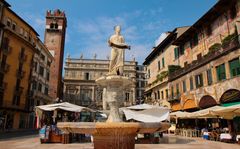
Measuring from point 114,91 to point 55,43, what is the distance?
52.3 m

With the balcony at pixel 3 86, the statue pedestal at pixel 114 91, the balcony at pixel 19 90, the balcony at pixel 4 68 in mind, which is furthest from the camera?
the balcony at pixel 19 90

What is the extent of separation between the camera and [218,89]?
2067cm

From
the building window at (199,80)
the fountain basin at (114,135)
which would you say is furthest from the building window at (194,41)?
the fountain basin at (114,135)

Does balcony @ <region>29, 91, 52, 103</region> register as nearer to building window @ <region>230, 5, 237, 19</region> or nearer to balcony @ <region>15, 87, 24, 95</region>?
balcony @ <region>15, 87, 24, 95</region>

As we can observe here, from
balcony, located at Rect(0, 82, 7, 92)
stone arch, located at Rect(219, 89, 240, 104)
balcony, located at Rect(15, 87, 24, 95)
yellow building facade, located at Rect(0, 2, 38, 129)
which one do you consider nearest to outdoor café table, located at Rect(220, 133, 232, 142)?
stone arch, located at Rect(219, 89, 240, 104)

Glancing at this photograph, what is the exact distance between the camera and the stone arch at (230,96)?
18233 millimetres

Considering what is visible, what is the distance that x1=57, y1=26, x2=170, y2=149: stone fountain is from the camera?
6.74 metres

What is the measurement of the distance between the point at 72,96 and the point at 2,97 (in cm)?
3170

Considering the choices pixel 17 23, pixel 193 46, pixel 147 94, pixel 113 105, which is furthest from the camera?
pixel 147 94

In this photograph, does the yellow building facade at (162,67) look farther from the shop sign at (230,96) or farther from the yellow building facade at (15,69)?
the yellow building facade at (15,69)

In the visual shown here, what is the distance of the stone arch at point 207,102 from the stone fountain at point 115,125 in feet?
47.9

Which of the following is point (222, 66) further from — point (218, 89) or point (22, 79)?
point (22, 79)

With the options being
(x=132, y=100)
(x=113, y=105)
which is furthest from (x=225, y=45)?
(x=132, y=100)

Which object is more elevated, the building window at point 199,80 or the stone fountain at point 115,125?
the building window at point 199,80
